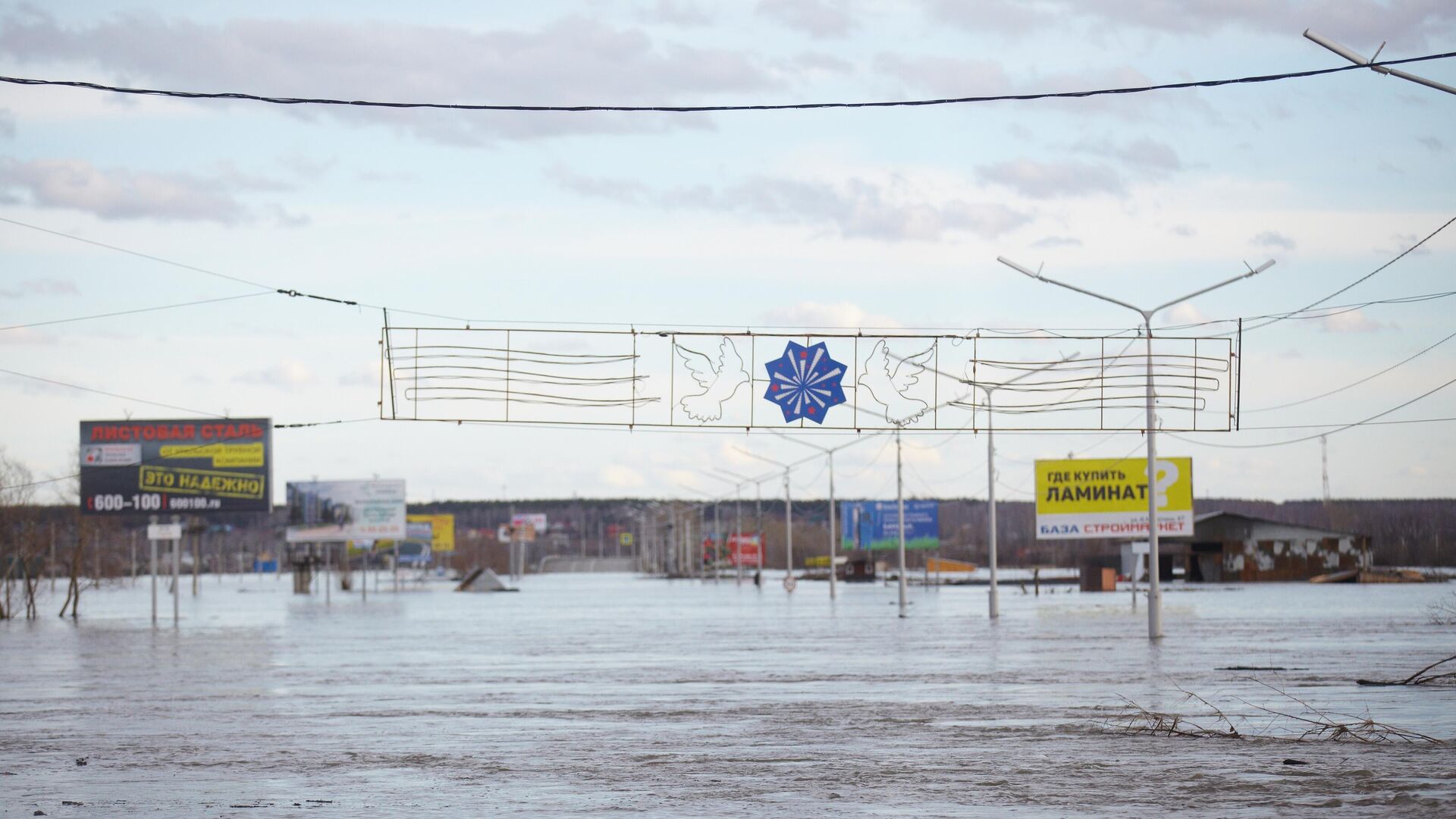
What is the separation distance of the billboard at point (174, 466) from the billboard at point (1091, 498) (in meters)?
35.5

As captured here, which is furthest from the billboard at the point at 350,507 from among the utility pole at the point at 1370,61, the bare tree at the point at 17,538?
the utility pole at the point at 1370,61

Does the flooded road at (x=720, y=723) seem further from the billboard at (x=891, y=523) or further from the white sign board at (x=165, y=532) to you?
the billboard at (x=891, y=523)

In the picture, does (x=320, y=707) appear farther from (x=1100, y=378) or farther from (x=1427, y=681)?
(x=1427, y=681)

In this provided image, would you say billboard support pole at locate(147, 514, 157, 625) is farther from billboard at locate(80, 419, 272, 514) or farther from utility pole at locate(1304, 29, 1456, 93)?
utility pole at locate(1304, 29, 1456, 93)

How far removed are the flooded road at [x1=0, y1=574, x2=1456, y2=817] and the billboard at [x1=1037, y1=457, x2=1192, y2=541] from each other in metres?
34.0

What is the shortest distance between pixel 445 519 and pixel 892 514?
61079 mm

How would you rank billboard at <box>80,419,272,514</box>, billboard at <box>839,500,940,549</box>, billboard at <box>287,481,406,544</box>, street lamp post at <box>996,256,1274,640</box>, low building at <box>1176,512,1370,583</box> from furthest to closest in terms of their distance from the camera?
billboard at <box>839,500,940,549</box> → low building at <box>1176,512,1370,583</box> → billboard at <box>287,481,406,544</box> → billboard at <box>80,419,272,514</box> → street lamp post at <box>996,256,1274,640</box>

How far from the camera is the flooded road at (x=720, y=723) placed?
1261cm

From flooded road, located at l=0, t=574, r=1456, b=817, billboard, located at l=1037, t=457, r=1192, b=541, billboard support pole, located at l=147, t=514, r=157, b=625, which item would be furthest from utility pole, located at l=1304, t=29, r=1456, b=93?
billboard, located at l=1037, t=457, r=1192, b=541

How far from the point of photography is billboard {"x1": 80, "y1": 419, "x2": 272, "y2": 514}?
62156mm

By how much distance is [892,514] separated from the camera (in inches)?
4326

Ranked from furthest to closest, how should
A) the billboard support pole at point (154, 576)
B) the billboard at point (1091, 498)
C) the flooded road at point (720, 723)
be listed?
the billboard at point (1091, 498)
the billboard support pole at point (154, 576)
the flooded road at point (720, 723)

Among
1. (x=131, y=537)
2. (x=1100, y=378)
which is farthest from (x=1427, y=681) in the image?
(x=131, y=537)

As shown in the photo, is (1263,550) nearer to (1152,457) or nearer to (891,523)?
(891,523)
